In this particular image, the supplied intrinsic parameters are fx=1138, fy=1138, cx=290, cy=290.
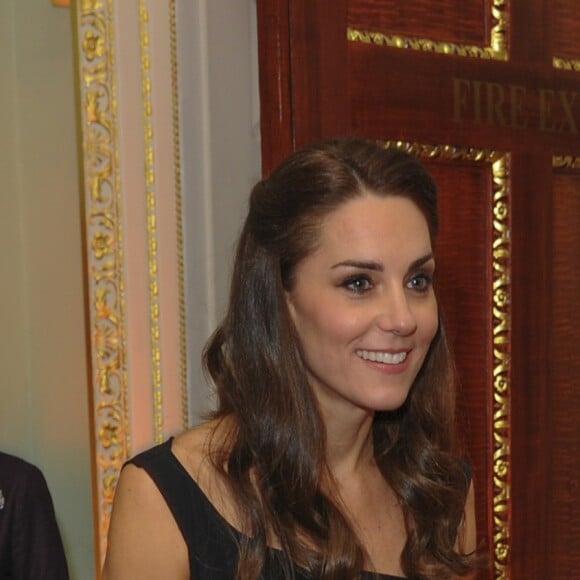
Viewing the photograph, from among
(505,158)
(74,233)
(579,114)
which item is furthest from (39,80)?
(579,114)

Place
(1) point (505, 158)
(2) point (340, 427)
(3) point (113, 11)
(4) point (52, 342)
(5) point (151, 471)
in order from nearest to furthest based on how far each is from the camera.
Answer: (5) point (151, 471)
(2) point (340, 427)
(3) point (113, 11)
(1) point (505, 158)
(4) point (52, 342)

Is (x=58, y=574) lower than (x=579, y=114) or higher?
lower

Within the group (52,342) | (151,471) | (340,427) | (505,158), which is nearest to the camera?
(151,471)

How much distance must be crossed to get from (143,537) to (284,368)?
1.06ft

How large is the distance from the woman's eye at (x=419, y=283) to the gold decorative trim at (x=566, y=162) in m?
0.82

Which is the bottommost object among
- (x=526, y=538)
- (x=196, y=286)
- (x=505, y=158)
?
(x=526, y=538)

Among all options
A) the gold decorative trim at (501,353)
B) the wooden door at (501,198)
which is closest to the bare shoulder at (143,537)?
the wooden door at (501,198)

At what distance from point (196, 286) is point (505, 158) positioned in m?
0.70

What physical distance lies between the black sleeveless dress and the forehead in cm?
40

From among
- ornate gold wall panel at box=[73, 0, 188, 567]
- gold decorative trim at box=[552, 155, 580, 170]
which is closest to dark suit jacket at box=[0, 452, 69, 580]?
ornate gold wall panel at box=[73, 0, 188, 567]

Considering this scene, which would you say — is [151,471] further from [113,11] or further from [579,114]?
[579,114]

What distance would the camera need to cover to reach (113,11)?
218cm

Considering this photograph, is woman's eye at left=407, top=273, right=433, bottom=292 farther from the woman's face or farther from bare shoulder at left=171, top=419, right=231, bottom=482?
bare shoulder at left=171, top=419, right=231, bottom=482

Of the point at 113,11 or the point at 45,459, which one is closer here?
the point at 113,11
